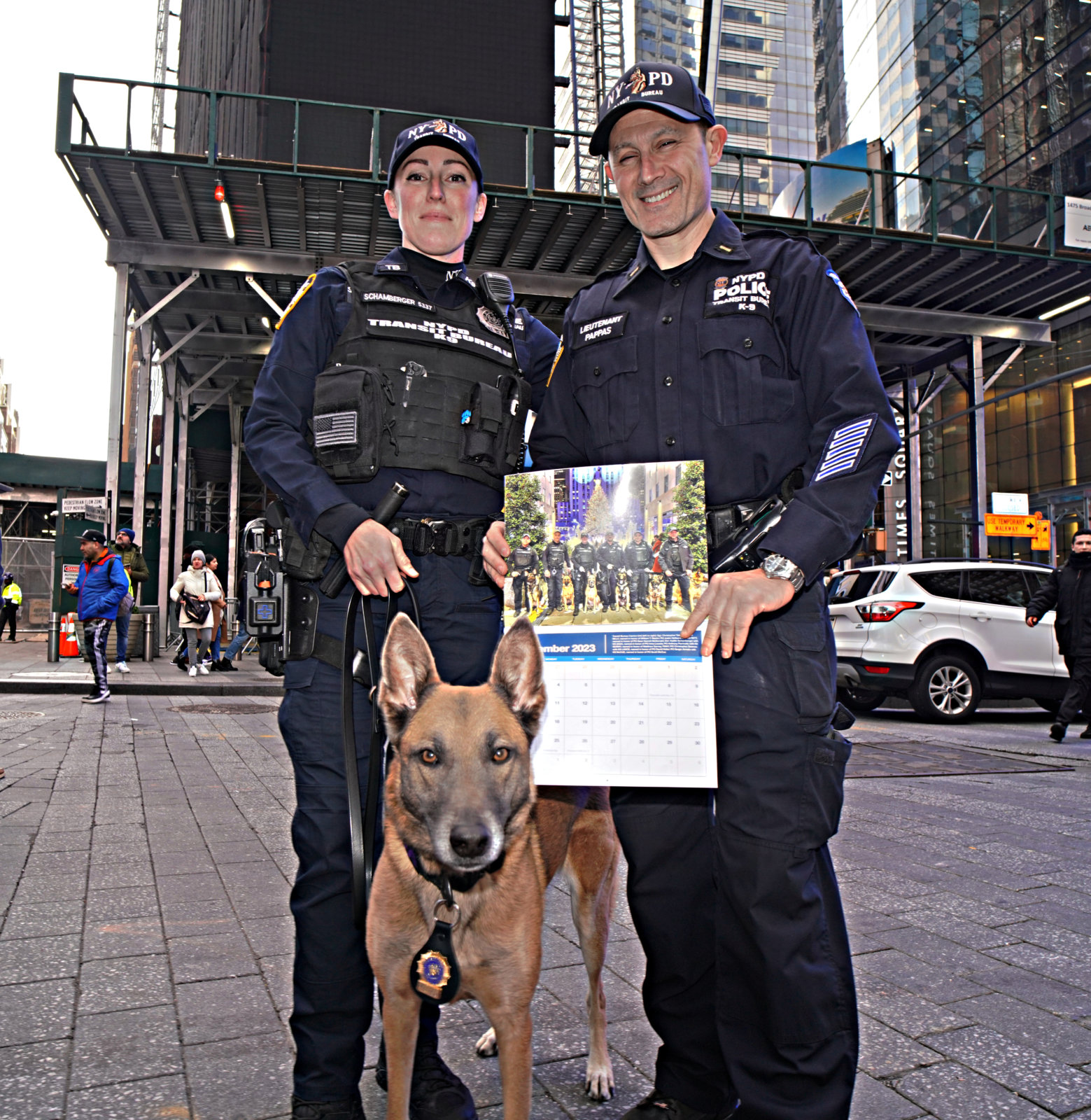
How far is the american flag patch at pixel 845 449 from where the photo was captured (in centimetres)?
195

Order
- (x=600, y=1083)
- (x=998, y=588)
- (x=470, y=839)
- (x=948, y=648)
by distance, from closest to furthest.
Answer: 1. (x=470, y=839)
2. (x=600, y=1083)
3. (x=948, y=648)
4. (x=998, y=588)

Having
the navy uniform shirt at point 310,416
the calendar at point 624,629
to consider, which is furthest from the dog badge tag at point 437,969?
the navy uniform shirt at point 310,416

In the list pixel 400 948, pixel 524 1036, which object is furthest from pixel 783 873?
pixel 400 948

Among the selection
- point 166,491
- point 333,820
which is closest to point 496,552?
point 333,820

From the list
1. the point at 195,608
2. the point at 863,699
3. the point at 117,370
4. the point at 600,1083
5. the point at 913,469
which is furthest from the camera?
the point at 913,469

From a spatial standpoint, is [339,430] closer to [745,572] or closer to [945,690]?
[745,572]

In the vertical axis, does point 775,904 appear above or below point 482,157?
below

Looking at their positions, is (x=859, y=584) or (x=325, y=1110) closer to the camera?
(x=325, y=1110)

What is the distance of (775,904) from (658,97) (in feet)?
6.44

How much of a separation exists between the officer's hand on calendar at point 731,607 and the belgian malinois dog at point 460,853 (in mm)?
→ 358

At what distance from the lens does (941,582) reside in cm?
1165

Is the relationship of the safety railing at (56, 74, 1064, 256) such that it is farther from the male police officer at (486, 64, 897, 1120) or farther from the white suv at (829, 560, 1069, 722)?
the male police officer at (486, 64, 897, 1120)

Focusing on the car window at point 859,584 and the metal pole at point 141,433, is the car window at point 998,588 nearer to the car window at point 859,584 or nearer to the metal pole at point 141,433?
the car window at point 859,584

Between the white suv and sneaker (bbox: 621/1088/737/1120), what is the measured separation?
32.1 feet
